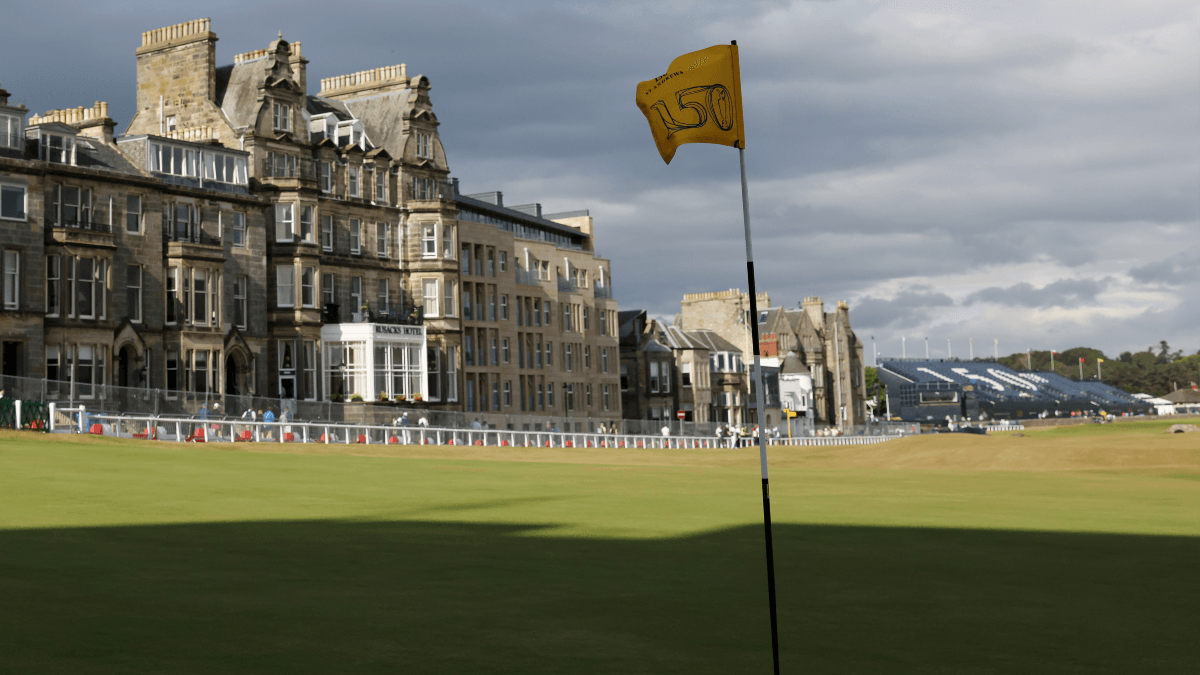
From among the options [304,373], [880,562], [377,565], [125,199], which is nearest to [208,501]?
[377,565]

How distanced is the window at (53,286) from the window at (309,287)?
1369 centimetres

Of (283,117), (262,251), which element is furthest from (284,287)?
(283,117)

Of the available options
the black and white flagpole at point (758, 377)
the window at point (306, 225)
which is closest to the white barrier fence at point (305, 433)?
the window at point (306, 225)

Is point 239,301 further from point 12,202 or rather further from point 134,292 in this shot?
point 12,202

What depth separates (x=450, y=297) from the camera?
7094cm

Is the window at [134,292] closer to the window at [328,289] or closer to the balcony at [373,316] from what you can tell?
the balcony at [373,316]

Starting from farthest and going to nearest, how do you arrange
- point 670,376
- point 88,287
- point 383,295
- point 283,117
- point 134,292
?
point 670,376 → point 383,295 → point 283,117 → point 134,292 → point 88,287

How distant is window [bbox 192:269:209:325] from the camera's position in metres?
56.2

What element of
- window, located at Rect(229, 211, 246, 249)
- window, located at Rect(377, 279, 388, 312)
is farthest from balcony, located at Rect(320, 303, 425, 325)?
window, located at Rect(229, 211, 246, 249)

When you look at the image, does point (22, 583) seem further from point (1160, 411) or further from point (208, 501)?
point (1160, 411)

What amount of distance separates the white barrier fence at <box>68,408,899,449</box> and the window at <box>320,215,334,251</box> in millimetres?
16131

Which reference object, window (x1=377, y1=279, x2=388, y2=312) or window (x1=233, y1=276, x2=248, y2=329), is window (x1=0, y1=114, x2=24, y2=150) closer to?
window (x1=233, y1=276, x2=248, y2=329)

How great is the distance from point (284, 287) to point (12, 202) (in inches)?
598

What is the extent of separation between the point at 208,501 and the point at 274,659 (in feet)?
44.5
